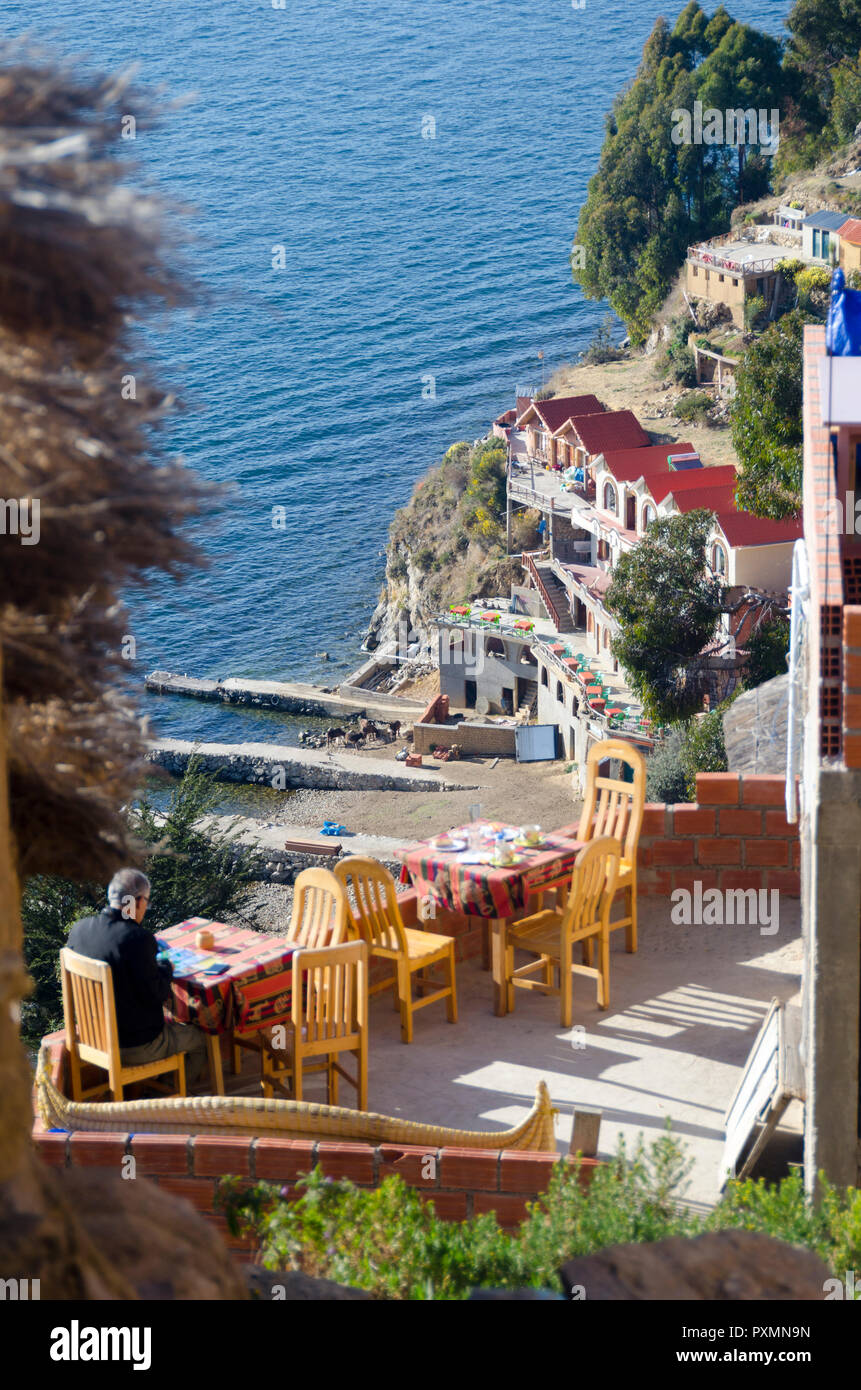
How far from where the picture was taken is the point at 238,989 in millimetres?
7051

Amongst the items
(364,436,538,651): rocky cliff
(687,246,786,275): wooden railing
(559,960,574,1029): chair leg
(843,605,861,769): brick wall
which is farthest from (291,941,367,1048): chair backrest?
(687,246,786,275): wooden railing

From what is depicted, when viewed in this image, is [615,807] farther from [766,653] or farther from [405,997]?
[766,653]

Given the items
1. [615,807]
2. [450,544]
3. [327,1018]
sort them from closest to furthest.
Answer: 1. [327,1018]
2. [615,807]
3. [450,544]

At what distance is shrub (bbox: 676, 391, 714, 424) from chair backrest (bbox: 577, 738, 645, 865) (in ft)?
207

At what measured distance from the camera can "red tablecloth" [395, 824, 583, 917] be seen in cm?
797

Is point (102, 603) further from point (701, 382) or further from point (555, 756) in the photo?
point (701, 382)

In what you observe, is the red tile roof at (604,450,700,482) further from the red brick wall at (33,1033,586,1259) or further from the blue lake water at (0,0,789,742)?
the red brick wall at (33,1033,586,1259)

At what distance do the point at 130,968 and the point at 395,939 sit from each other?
1.78 m

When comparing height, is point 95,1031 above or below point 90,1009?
below

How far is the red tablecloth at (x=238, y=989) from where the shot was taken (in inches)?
276

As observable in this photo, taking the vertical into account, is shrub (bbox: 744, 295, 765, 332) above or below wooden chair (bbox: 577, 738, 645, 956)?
above

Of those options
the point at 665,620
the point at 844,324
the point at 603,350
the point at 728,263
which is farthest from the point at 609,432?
the point at 844,324

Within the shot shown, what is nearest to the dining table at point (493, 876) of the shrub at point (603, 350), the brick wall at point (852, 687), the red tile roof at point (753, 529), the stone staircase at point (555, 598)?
the brick wall at point (852, 687)
